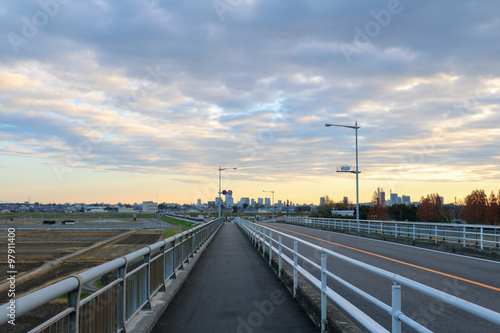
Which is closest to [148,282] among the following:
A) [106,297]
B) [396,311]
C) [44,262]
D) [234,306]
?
[234,306]

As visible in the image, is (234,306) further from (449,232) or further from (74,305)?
(449,232)

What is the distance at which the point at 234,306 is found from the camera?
8.12 meters

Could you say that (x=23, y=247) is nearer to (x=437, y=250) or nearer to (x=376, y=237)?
(x=376, y=237)

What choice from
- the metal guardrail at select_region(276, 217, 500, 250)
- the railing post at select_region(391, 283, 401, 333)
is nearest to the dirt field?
the railing post at select_region(391, 283, 401, 333)

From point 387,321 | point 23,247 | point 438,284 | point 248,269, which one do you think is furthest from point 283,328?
point 23,247

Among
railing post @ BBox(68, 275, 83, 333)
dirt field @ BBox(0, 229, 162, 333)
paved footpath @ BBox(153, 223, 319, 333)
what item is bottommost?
dirt field @ BBox(0, 229, 162, 333)

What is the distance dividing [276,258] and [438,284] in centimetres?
518

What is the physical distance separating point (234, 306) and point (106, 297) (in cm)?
362

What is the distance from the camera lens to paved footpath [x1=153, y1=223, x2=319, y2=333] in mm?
6719

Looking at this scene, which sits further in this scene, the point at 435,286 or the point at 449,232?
the point at 449,232

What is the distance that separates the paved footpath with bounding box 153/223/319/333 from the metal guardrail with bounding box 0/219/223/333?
0.62 metres

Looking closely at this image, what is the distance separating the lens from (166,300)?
800 centimetres

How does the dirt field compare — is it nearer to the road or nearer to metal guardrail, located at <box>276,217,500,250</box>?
the road

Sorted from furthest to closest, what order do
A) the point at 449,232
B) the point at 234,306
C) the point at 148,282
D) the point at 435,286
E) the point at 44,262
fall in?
the point at 44,262, the point at 449,232, the point at 435,286, the point at 234,306, the point at 148,282
